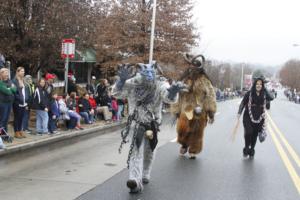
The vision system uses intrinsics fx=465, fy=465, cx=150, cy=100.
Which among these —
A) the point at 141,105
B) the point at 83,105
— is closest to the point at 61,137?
the point at 83,105

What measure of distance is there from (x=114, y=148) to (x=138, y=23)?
13.7 meters

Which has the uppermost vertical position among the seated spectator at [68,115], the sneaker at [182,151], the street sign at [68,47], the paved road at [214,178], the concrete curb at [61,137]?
the street sign at [68,47]

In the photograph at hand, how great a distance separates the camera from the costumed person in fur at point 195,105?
8.99 metres

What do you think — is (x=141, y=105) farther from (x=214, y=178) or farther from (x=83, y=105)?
(x=83, y=105)

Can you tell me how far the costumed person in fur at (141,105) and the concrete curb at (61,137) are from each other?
3.74 metres

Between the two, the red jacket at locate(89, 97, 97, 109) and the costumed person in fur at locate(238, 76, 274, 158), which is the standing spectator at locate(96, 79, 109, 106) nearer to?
the red jacket at locate(89, 97, 97, 109)

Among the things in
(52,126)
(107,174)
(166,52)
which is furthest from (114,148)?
(166,52)

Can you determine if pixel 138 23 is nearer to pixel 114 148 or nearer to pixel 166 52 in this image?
pixel 166 52

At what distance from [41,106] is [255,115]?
17.8 feet

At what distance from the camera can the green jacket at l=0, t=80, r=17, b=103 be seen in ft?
34.1

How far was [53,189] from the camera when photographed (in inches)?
265

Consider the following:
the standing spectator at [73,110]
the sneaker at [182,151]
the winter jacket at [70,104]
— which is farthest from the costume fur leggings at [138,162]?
the winter jacket at [70,104]

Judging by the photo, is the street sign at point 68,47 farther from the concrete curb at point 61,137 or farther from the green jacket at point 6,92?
the green jacket at point 6,92

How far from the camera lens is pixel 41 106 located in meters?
11.9
